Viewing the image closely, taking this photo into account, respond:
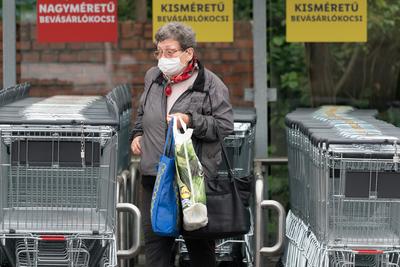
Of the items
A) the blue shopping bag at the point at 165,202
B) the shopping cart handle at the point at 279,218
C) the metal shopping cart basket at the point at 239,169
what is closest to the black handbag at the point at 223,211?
the blue shopping bag at the point at 165,202

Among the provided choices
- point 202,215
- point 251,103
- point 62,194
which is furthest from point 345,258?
point 251,103

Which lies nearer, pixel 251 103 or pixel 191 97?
pixel 191 97

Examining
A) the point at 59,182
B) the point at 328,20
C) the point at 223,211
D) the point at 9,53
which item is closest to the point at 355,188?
the point at 223,211

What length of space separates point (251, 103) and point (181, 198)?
9.32 feet

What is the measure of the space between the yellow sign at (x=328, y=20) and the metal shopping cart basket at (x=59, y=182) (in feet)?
8.93

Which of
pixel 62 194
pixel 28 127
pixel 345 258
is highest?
pixel 28 127

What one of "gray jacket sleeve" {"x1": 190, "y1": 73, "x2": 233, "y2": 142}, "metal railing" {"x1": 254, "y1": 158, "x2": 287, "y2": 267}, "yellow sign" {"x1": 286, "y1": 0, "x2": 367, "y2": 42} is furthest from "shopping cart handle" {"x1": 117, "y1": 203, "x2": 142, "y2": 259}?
"yellow sign" {"x1": 286, "y1": 0, "x2": 367, "y2": 42}

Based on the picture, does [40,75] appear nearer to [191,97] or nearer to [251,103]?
[251,103]

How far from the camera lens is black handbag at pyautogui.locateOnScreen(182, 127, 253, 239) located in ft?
20.4

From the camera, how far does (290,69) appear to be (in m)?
8.77

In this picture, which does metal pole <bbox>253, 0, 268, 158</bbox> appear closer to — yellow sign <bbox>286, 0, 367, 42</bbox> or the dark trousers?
yellow sign <bbox>286, 0, 367, 42</bbox>

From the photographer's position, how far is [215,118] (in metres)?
6.33

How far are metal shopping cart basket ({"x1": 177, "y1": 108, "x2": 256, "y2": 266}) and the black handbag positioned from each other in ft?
2.85

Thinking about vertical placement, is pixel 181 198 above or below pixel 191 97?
below
